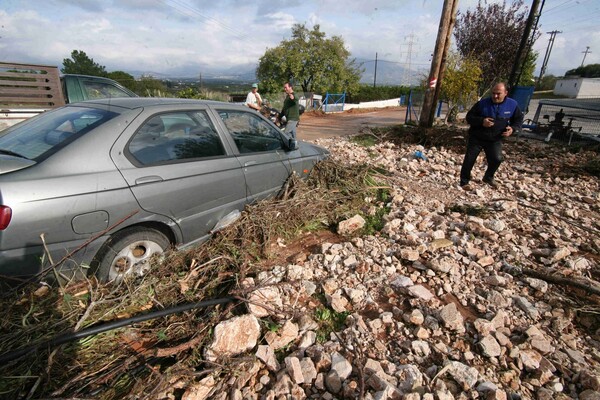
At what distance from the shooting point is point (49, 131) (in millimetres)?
2367

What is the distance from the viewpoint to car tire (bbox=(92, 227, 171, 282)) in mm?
2287

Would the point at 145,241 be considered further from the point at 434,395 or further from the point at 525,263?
the point at 525,263

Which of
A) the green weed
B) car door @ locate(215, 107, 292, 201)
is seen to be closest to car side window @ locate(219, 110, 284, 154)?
car door @ locate(215, 107, 292, 201)

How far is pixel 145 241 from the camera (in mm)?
2502

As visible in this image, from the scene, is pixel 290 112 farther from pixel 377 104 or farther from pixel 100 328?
pixel 377 104

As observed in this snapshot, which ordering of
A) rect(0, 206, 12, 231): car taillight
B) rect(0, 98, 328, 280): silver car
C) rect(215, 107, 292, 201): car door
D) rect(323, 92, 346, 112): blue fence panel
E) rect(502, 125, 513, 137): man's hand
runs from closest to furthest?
1. rect(0, 206, 12, 231): car taillight
2. rect(0, 98, 328, 280): silver car
3. rect(215, 107, 292, 201): car door
4. rect(502, 125, 513, 137): man's hand
5. rect(323, 92, 346, 112): blue fence panel

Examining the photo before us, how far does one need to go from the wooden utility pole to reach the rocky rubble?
22.3ft

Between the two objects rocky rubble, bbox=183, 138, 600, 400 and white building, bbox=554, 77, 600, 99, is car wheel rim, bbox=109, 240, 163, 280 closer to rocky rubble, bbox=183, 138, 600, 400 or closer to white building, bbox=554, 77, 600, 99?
rocky rubble, bbox=183, 138, 600, 400

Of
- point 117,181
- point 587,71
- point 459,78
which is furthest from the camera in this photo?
point 587,71

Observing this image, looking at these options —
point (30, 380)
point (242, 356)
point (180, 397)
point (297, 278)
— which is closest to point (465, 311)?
point (297, 278)

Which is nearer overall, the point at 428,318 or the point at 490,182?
the point at 428,318

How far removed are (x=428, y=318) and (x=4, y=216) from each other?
120 inches

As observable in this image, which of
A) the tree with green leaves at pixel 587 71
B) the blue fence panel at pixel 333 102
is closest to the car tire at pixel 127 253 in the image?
the blue fence panel at pixel 333 102

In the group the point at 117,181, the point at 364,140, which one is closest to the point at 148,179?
the point at 117,181
